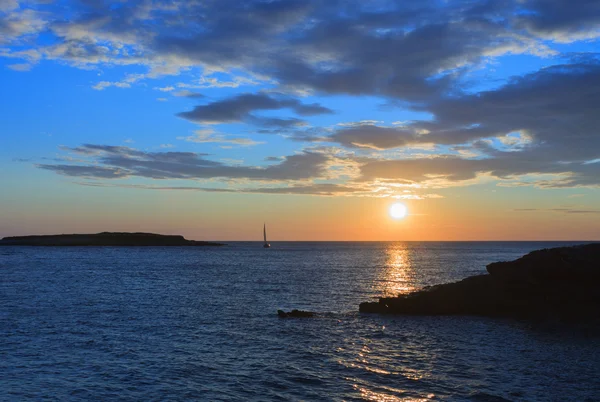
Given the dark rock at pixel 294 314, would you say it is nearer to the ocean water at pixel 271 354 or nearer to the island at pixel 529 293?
the ocean water at pixel 271 354

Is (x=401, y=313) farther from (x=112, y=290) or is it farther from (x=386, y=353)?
(x=112, y=290)

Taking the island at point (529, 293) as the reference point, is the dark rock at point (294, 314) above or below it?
below

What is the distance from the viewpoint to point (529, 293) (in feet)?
176

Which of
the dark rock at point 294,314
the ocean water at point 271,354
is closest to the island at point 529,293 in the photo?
the ocean water at point 271,354

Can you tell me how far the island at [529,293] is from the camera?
50688 mm

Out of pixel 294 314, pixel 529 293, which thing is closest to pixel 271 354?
pixel 294 314

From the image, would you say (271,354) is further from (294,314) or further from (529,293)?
(529,293)

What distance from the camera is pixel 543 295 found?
174ft

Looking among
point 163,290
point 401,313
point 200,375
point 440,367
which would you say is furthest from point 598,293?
point 163,290

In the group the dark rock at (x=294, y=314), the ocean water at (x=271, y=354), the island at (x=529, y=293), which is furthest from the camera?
the island at (x=529, y=293)

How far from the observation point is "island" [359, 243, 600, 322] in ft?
166

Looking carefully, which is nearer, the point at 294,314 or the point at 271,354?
the point at 271,354

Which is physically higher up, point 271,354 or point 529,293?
point 529,293

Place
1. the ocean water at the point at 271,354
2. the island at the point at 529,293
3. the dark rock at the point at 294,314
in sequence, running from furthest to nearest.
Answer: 1. the island at the point at 529,293
2. the dark rock at the point at 294,314
3. the ocean water at the point at 271,354
